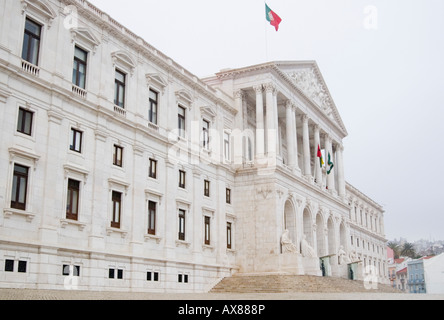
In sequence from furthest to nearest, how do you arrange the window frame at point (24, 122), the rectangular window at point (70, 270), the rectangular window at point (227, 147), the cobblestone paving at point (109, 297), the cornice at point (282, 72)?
the cornice at point (282, 72), the rectangular window at point (227, 147), the rectangular window at point (70, 270), the window frame at point (24, 122), the cobblestone paving at point (109, 297)

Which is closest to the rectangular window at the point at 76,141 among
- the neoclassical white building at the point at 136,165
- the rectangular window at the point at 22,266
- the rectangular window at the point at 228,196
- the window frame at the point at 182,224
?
the neoclassical white building at the point at 136,165

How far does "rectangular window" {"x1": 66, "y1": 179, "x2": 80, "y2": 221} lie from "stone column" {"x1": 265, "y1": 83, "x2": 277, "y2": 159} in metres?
20.3

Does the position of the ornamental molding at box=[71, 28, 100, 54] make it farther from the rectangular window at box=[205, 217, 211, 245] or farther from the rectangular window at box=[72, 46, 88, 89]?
the rectangular window at box=[205, 217, 211, 245]

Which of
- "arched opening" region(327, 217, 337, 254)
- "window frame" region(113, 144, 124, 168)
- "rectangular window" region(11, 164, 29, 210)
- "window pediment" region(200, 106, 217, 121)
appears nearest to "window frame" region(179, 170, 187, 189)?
"window pediment" region(200, 106, 217, 121)

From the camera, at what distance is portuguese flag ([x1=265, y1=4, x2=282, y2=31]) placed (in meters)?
44.7

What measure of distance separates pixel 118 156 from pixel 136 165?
1531 millimetres

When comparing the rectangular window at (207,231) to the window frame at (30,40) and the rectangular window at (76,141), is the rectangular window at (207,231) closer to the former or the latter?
the rectangular window at (76,141)

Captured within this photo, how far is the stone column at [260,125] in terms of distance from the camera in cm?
4506

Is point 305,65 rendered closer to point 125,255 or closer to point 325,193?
point 325,193

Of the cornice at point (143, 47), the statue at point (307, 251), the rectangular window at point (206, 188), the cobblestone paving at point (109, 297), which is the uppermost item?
the cornice at point (143, 47)

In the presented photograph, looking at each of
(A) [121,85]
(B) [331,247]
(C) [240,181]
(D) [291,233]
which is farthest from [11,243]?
(B) [331,247]

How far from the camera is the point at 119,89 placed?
33188 mm

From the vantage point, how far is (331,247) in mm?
58562

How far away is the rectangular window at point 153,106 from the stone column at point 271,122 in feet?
40.1
